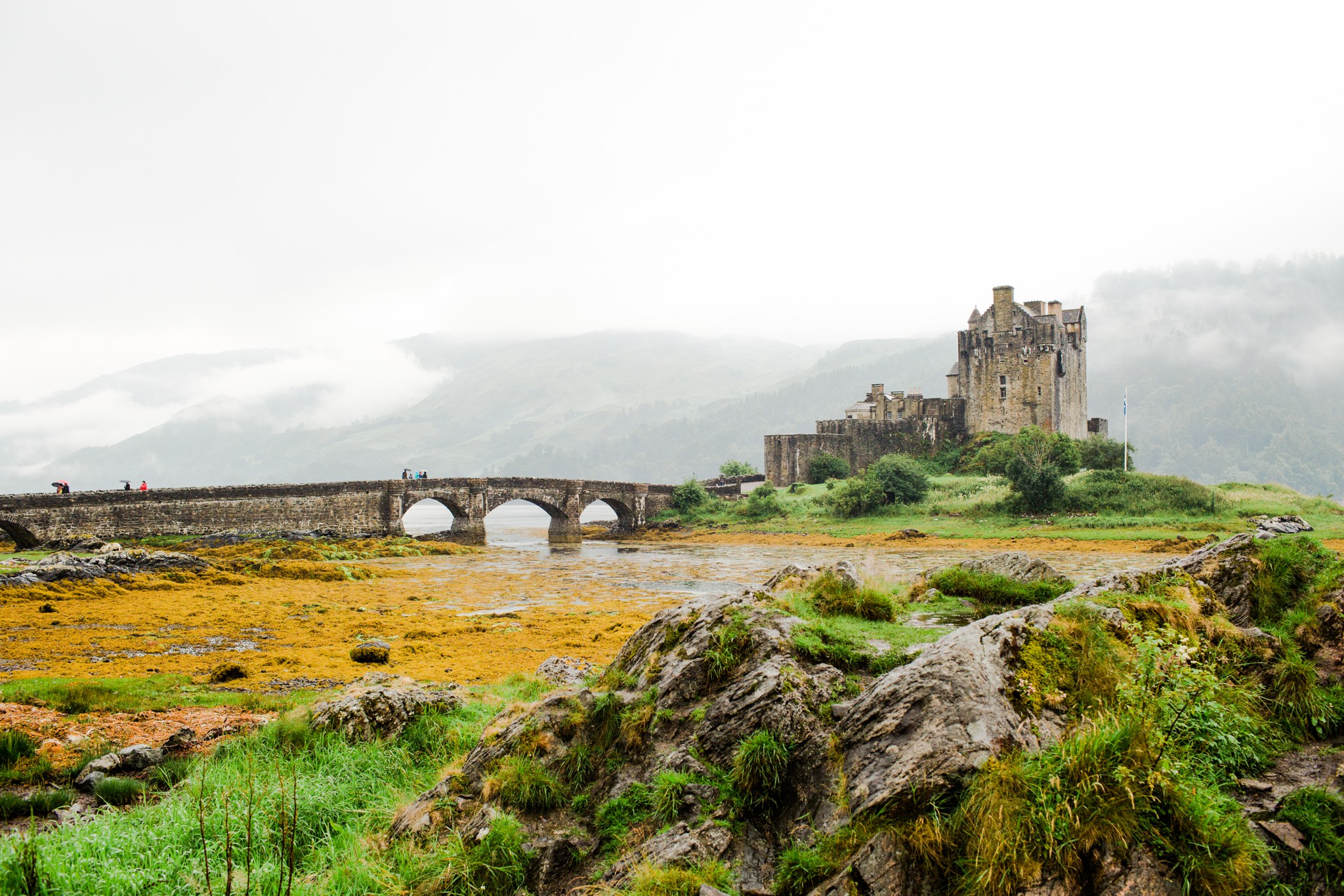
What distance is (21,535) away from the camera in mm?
34750

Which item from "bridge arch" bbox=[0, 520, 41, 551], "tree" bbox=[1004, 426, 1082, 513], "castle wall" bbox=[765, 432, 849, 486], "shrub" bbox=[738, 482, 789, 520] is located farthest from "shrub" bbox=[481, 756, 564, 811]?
"castle wall" bbox=[765, 432, 849, 486]

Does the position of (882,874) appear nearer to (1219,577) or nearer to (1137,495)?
(1219,577)

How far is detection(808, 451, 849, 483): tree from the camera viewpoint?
64.8 m

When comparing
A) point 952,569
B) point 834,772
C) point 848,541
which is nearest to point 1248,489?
point 848,541

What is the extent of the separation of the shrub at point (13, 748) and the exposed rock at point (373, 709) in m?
2.87

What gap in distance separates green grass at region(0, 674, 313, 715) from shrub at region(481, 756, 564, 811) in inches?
→ 222

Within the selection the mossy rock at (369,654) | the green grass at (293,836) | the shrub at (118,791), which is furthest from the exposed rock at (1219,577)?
the mossy rock at (369,654)

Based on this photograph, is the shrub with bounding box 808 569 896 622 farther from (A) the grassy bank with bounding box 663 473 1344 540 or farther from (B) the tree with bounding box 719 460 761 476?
(B) the tree with bounding box 719 460 761 476

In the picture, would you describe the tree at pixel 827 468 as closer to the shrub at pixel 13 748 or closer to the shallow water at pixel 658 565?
the shallow water at pixel 658 565

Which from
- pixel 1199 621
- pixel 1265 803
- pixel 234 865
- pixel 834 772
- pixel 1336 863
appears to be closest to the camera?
pixel 1336 863

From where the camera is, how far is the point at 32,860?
479 cm

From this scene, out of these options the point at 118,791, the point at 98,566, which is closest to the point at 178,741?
the point at 118,791

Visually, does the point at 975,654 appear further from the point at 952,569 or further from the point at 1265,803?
the point at 952,569

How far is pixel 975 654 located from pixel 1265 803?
1731 millimetres
